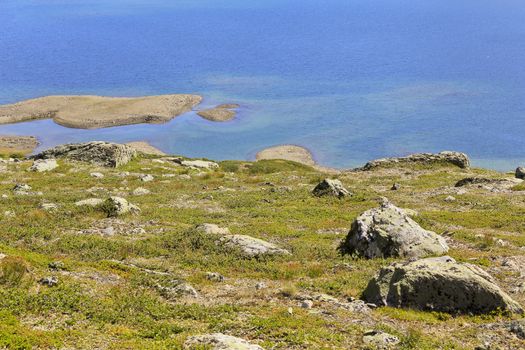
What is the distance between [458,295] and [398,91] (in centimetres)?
14016

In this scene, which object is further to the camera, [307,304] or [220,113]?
[220,113]

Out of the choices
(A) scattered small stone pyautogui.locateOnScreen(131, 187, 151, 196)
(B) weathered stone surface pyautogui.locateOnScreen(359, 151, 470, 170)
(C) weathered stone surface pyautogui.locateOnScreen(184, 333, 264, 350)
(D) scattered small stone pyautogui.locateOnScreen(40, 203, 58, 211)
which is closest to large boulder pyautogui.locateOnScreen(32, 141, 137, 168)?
(A) scattered small stone pyautogui.locateOnScreen(131, 187, 151, 196)

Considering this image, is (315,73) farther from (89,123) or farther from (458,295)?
(458,295)

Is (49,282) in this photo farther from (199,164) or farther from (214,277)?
(199,164)

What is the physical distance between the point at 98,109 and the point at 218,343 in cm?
13853

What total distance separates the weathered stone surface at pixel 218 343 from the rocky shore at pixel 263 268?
0.19ft

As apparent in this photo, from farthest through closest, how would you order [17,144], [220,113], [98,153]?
[220,113] < [17,144] < [98,153]

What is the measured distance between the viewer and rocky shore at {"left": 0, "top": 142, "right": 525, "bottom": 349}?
56.7 ft

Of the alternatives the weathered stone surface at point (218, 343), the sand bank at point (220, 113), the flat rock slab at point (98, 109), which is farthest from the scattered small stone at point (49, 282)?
the flat rock slab at point (98, 109)

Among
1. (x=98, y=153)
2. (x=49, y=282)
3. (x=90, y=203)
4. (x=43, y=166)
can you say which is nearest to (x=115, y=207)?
(x=90, y=203)

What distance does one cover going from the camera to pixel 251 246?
93.0 feet

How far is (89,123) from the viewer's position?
134m

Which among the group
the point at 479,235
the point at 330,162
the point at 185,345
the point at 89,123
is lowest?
the point at 185,345

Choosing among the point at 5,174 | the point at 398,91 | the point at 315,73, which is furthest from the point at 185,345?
the point at 315,73
